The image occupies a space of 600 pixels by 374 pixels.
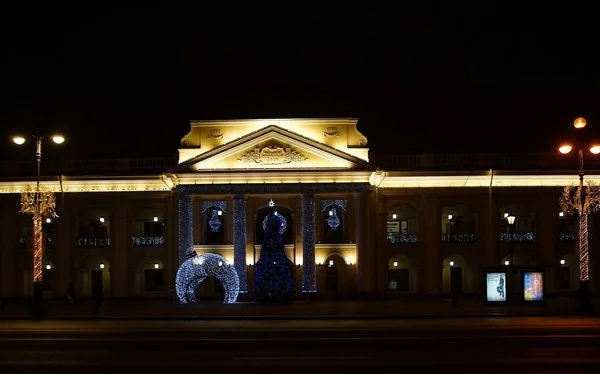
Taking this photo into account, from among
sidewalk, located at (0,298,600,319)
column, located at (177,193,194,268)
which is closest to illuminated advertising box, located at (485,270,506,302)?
sidewalk, located at (0,298,600,319)

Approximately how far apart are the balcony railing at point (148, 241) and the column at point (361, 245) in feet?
46.1

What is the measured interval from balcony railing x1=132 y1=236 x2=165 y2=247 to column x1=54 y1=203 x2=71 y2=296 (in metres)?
4.69

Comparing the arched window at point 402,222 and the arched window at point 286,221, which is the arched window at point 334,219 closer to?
the arched window at point 286,221

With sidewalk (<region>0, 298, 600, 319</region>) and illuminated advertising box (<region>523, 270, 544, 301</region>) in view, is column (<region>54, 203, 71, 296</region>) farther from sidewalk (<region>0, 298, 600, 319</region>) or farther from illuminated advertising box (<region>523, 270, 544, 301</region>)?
illuminated advertising box (<region>523, 270, 544, 301</region>)

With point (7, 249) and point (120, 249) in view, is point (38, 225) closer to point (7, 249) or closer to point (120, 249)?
point (120, 249)

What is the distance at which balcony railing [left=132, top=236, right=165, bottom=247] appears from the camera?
57.7 metres

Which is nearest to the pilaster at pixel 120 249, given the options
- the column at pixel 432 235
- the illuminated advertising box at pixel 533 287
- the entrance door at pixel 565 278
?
the column at pixel 432 235

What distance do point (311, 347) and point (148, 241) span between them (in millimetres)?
37460

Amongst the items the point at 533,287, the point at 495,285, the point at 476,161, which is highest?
the point at 476,161

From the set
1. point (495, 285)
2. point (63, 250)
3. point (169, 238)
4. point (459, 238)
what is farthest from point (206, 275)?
point (459, 238)

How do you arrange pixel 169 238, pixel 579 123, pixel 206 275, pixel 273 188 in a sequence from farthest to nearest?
pixel 169 238
pixel 273 188
pixel 206 275
pixel 579 123

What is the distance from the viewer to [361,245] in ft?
178

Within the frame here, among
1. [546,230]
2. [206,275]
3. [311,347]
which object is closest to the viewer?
[311,347]

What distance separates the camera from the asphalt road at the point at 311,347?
18250 millimetres
